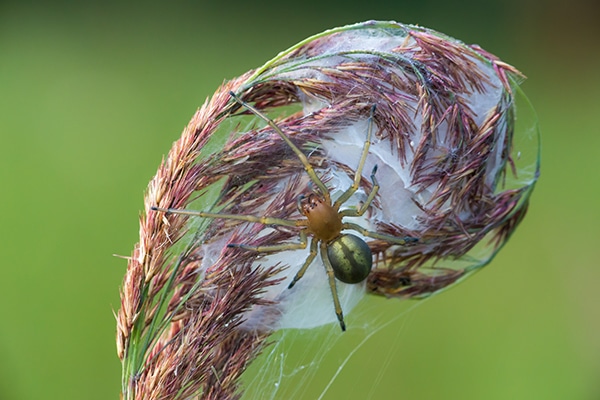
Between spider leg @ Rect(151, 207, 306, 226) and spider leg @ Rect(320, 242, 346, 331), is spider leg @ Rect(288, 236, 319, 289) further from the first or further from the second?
spider leg @ Rect(151, 207, 306, 226)

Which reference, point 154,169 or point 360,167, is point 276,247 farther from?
point 154,169

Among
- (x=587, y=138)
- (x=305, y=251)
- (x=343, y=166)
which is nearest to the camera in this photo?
(x=343, y=166)

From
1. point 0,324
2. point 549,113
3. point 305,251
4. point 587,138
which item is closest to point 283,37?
point 549,113

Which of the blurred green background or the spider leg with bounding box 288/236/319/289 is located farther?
the blurred green background

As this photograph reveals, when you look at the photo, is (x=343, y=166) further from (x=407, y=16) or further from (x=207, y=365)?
(x=407, y=16)

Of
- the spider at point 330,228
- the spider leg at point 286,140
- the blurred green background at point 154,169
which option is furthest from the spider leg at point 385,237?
the blurred green background at point 154,169

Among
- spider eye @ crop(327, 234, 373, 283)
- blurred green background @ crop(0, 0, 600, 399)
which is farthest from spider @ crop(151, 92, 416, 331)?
blurred green background @ crop(0, 0, 600, 399)

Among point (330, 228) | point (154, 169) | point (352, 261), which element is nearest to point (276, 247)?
point (352, 261)

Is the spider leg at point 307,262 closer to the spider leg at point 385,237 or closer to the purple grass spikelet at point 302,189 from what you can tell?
the purple grass spikelet at point 302,189
